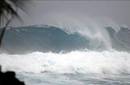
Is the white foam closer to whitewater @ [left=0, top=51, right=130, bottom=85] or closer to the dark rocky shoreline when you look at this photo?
whitewater @ [left=0, top=51, right=130, bottom=85]

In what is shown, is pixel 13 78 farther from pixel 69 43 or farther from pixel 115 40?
pixel 115 40

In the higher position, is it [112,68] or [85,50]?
[85,50]

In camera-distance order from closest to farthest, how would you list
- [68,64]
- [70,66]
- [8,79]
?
[8,79], [70,66], [68,64]

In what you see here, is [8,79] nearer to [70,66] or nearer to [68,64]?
[70,66]

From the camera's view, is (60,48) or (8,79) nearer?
(8,79)

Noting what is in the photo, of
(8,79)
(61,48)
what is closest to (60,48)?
(61,48)

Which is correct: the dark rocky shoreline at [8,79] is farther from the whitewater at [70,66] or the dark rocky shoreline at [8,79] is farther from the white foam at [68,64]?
the white foam at [68,64]

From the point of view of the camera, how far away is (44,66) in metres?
51.5

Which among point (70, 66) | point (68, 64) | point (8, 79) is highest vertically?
point (68, 64)

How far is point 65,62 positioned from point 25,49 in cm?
1724

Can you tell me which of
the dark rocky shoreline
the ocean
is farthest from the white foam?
the dark rocky shoreline

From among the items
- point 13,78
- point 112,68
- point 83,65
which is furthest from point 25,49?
point 13,78

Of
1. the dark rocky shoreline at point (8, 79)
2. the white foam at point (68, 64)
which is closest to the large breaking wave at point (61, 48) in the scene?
the white foam at point (68, 64)

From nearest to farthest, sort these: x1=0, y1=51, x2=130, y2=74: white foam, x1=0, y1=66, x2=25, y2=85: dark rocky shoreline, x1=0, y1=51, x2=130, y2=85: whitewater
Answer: x1=0, y1=66, x2=25, y2=85: dark rocky shoreline → x1=0, y1=51, x2=130, y2=85: whitewater → x1=0, y1=51, x2=130, y2=74: white foam
